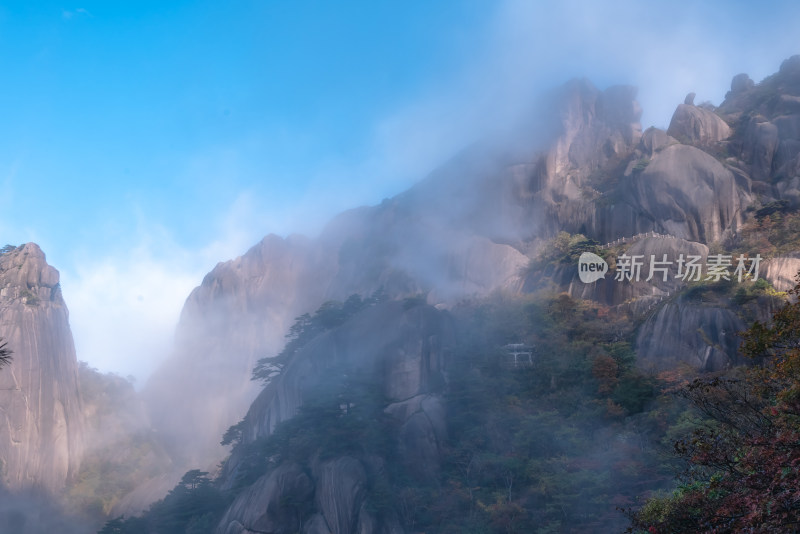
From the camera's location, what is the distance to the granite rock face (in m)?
36.0

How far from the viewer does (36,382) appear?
38406mm

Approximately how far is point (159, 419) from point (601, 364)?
35.3m

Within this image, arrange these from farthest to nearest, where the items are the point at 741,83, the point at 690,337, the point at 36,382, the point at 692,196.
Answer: the point at 741,83
the point at 36,382
the point at 692,196
the point at 690,337

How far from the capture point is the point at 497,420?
24453mm

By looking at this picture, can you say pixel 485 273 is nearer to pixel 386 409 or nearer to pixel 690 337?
pixel 386 409

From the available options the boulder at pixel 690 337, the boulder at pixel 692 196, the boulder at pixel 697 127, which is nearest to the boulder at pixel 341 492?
the boulder at pixel 690 337

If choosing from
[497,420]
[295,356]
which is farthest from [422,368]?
[295,356]

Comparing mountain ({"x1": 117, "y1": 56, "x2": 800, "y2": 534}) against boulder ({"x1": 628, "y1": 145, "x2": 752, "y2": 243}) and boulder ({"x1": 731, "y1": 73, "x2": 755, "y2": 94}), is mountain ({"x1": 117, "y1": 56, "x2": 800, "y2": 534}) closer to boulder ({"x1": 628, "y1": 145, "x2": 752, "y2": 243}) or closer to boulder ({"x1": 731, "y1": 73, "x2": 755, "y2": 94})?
boulder ({"x1": 628, "y1": 145, "x2": 752, "y2": 243})

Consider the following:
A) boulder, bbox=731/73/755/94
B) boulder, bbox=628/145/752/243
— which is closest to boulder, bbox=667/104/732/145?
boulder, bbox=628/145/752/243

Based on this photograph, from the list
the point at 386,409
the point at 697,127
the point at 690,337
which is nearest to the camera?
the point at 690,337

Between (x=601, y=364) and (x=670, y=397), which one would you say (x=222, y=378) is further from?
(x=670, y=397)

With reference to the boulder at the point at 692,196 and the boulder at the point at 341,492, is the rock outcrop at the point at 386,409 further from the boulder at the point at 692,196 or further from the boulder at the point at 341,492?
the boulder at the point at 692,196

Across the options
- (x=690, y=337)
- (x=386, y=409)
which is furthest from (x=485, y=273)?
(x=690, y=337)

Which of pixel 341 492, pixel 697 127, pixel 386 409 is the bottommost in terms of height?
pixel 341 492
